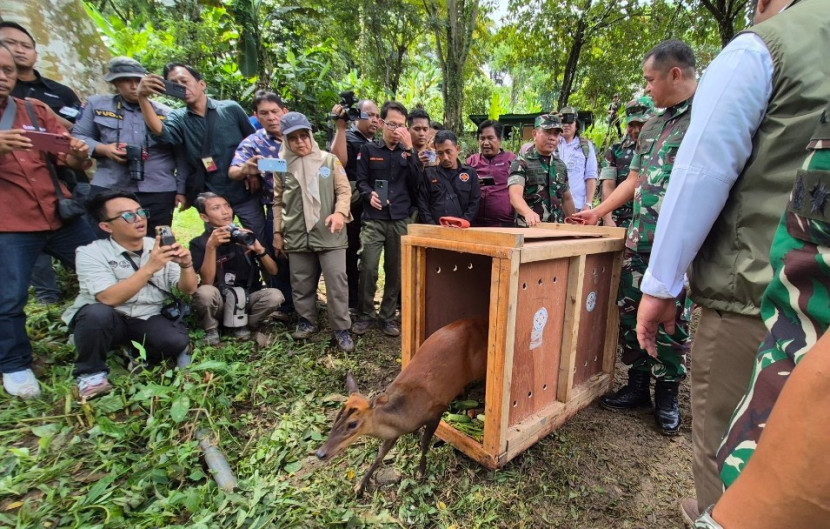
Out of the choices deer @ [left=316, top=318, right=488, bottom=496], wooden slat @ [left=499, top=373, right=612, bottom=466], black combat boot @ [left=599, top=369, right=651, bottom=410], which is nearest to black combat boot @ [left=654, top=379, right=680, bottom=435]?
black combat boot @ [left=599, top=369, right=651, bottom=410]

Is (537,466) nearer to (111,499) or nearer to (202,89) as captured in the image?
(111,499)

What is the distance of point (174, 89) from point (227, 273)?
187cm

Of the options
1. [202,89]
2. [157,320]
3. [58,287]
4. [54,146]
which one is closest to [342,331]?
[157,320]

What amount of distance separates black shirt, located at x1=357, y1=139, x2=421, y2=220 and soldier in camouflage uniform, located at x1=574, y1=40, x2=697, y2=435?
6.68ft

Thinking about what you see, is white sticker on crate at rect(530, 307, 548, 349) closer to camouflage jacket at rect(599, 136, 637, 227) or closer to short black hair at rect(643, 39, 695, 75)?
short black hair at rect(643, 39, 695, 75)

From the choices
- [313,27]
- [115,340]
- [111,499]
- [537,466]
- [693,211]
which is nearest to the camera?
[693,211]

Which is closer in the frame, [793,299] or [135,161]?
[793,299]

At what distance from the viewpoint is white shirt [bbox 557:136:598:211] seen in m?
5.45

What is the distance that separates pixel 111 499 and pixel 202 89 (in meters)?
3.91

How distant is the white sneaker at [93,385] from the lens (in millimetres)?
2729

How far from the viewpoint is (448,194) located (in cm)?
457

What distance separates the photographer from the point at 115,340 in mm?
3020

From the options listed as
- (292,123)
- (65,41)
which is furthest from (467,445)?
(65,41)

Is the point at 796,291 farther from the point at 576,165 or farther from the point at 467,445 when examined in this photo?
the point at 576,165
